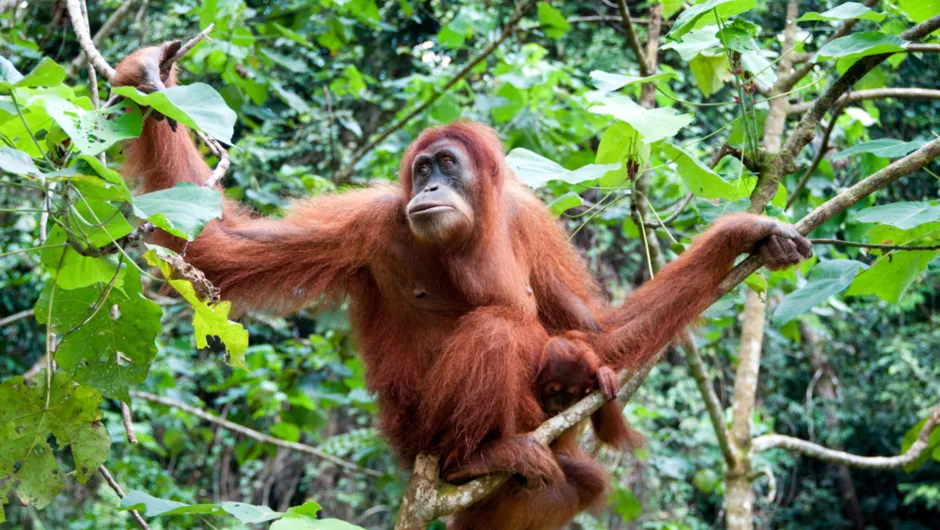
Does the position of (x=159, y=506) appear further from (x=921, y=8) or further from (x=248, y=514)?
(x=921, y=8)

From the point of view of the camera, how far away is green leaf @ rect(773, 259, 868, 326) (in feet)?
10.4

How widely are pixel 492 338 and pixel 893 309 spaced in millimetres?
10121

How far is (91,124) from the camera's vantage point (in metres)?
1.98

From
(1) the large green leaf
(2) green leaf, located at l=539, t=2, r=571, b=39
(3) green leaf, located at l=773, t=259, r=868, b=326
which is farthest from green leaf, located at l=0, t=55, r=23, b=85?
(2) green leaf, located at l=539, t=2, r=571, b=39

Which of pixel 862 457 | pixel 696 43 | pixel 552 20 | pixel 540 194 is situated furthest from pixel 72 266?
pixel 540 194

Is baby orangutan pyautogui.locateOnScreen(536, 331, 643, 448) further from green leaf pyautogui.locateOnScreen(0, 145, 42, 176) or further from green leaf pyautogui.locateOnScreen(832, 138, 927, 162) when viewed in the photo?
green leaf pyautogui.locateOnScreen(0, 145, 42, 176)

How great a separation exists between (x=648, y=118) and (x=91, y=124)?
5.49 ft

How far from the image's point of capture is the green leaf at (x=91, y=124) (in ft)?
5.94

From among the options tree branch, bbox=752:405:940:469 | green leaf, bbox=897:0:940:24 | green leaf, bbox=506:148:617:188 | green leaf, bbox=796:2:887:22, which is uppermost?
green leaf, bbox=796:2:887:22

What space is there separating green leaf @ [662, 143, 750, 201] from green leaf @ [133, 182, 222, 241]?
1590 millimetres

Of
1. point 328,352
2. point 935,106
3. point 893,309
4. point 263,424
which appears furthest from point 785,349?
point 328,352

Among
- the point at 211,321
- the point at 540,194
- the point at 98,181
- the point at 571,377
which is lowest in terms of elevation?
the point at 540,194

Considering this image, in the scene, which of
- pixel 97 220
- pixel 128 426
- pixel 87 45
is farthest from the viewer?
pixel 87 45

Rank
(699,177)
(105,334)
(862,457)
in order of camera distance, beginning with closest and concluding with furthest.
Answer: (105,334), (699,177), (862,457)
